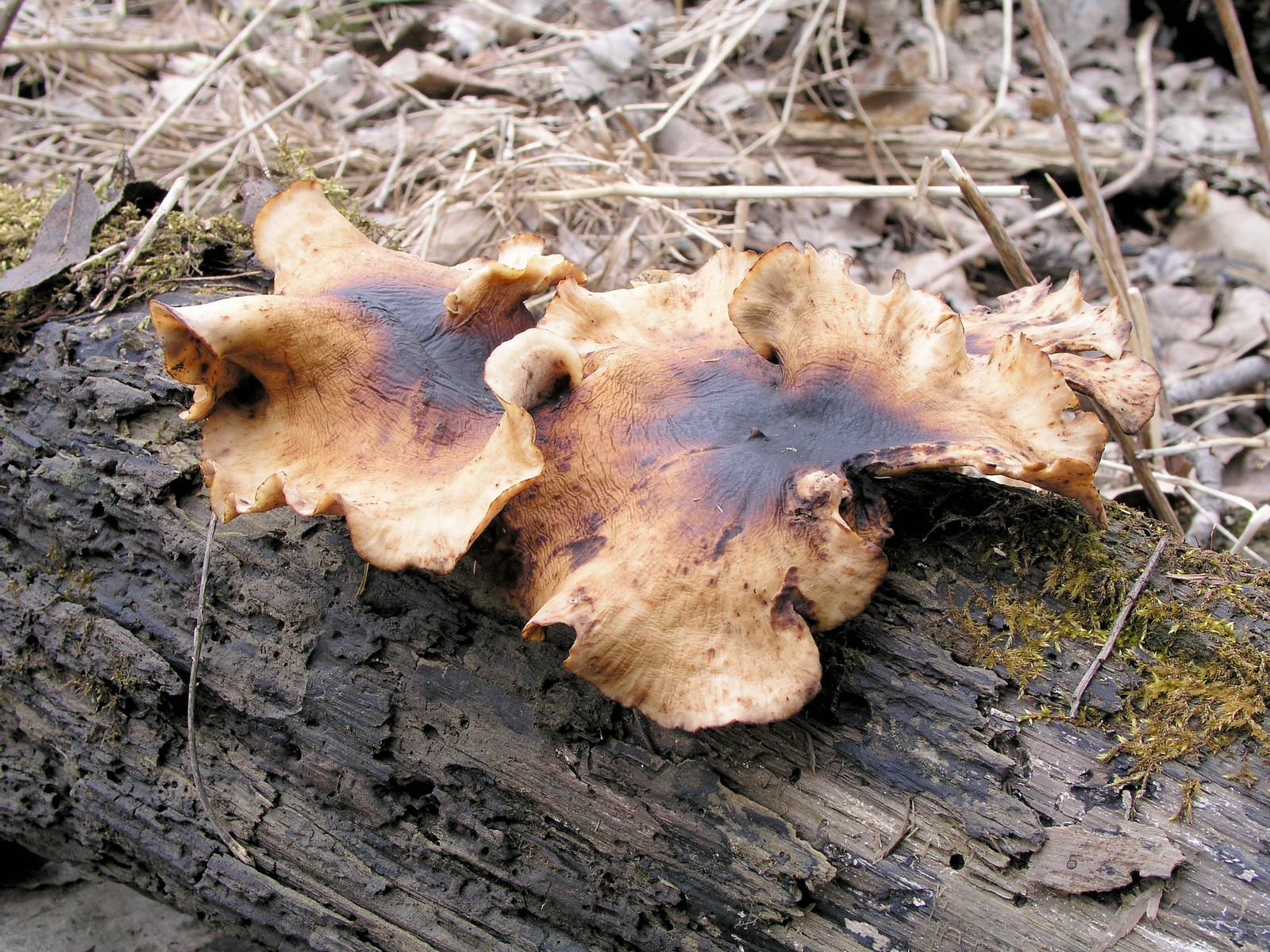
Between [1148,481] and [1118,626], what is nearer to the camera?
[1118,626]

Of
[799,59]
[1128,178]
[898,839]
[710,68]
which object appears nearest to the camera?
[898,839]

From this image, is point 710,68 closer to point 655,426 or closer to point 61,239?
point 61,239

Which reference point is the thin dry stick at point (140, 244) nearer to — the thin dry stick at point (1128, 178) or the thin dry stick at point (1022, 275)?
the thin dry stick at point (1022, 275)

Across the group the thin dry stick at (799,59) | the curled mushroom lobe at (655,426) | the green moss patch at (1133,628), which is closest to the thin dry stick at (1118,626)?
the green moss patch at (1133,628)

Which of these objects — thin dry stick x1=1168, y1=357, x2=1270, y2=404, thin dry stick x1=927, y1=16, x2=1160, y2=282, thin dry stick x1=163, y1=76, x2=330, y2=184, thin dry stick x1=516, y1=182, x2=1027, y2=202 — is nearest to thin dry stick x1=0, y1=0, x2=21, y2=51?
thin dry stick x1=163, y1=76, x2=330, y2=184

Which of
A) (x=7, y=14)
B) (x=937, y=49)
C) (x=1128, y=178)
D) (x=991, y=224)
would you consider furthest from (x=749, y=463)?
(x=937, y=49)

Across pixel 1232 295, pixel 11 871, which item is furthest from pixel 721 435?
pixel 1232 295

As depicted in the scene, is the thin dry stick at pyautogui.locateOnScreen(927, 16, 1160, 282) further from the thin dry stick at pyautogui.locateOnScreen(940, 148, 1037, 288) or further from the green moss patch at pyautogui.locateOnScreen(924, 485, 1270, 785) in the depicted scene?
the green moss patch at pyautogui.locateOnScreen(924, 485, 1270, 785)
